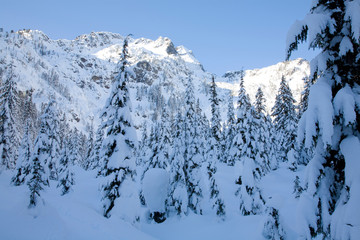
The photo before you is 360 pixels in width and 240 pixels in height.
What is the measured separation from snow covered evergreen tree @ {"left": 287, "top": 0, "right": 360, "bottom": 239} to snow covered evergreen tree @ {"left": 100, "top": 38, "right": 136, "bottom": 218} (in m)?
11.8

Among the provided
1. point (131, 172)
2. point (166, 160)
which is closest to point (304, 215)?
point (131, 172)

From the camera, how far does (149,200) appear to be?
21547 mm

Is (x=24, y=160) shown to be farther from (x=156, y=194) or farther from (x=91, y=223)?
(x=91, y=223)

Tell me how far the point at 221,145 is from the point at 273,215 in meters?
39.0

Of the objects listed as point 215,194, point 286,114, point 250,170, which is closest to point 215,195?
point 215,194

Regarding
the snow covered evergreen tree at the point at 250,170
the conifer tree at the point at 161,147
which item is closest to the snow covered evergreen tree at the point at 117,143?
the conifer tree at the point at 161,147

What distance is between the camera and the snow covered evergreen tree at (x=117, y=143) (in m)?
15.1

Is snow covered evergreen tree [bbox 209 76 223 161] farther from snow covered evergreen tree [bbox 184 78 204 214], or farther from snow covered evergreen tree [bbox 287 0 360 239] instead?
snow covered evergreen tree [bbox 287 0 360 239]

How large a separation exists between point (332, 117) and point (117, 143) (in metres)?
12.9

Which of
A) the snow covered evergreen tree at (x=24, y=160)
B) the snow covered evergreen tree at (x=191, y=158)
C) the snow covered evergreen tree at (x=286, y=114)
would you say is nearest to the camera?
the snow covered evergreen tree at (x=191, y=158)

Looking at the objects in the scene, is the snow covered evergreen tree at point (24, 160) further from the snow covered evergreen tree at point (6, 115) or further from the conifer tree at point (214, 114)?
the conifer tree at point (214, 114)

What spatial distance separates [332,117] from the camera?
5.27 m

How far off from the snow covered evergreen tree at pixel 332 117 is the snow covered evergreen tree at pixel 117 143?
38.8 ft

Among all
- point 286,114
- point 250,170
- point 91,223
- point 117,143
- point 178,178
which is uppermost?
point 286,114
